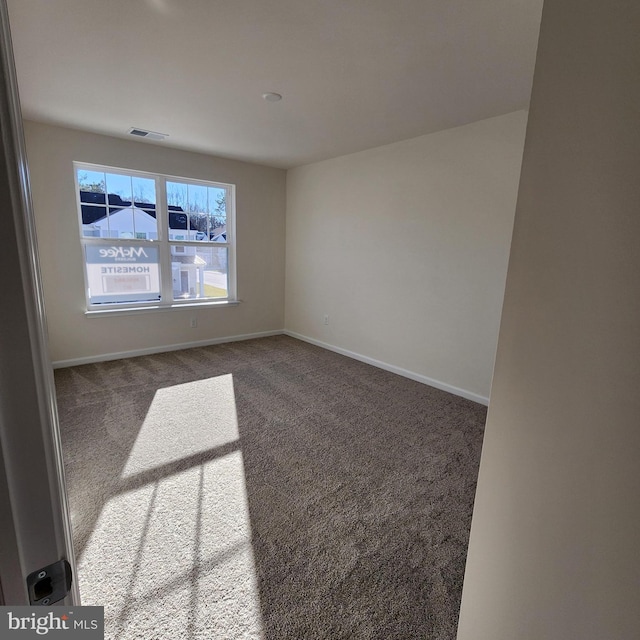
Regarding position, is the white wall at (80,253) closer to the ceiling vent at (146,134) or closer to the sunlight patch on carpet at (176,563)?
the ceiling vent at (146,134)

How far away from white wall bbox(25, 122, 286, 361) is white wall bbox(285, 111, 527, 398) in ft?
2.08

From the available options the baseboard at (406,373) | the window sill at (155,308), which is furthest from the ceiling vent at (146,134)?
the baseboard at (406,373)

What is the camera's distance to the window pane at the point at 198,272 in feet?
15.1

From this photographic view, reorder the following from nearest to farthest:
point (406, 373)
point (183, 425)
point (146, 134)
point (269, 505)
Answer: point (269, 505) < point (183, 425) < point (146, 134) < point (406, 373)

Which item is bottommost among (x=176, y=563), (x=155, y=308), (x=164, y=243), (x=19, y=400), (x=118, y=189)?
(x=176, y=563)

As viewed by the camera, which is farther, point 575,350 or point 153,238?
point 153,238

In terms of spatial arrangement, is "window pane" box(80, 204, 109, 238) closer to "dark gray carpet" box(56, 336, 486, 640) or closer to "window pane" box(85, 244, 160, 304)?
"window pane" box(85, 244, 160, 304)

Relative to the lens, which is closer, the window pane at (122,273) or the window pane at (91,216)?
the window pane at (91,216)

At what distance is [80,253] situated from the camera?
12.5 feet

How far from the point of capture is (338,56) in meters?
2.08

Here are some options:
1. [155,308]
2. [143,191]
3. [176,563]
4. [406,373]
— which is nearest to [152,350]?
[155,308]

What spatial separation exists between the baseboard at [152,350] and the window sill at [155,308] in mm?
475

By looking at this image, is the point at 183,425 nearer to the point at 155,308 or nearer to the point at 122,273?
the point at 155,308

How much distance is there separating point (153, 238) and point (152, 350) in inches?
54.9
